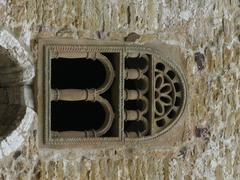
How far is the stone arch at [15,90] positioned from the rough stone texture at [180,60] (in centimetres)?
5

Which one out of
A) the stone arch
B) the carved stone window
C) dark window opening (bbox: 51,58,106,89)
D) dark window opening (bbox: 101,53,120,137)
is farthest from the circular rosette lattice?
the stone arch

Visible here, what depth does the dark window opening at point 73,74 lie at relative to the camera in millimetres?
5340

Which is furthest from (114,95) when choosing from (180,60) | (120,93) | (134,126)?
(180,60)

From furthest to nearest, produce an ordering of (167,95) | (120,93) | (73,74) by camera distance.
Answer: (73,74), (167,95), (120,93)

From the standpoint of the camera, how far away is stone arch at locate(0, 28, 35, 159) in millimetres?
4129

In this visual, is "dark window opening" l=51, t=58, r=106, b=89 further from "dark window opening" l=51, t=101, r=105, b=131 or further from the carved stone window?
the carved stone window

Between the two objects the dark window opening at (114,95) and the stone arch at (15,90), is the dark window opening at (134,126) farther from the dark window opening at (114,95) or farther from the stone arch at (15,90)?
the stone arch at (15,90)

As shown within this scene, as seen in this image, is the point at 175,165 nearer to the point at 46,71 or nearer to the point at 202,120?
the point at 202,120

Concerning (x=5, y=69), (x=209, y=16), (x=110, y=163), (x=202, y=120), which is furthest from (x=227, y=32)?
(x=5, y=69)

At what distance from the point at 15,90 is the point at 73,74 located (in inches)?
47.1

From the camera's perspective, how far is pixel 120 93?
4.57 metres

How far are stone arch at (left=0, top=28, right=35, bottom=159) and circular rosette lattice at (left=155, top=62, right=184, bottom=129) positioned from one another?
0.96 meters

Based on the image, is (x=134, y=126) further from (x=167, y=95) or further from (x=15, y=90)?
(x=15, y=90)

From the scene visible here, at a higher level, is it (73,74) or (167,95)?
(73,74)
